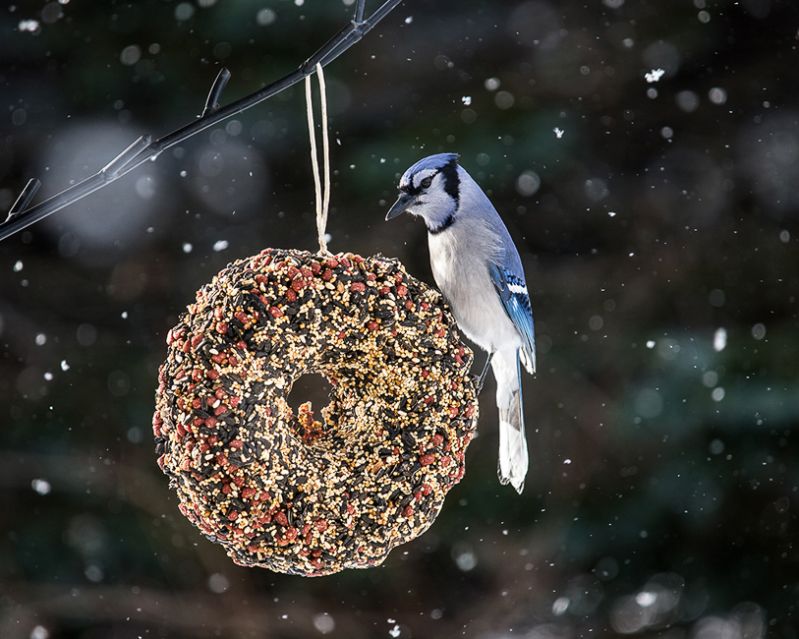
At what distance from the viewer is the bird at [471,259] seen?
2303 mm

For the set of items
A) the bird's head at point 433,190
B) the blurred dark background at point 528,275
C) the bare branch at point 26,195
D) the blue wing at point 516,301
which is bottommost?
the blurred dark background at point 528,275

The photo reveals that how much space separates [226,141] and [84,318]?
101 cm

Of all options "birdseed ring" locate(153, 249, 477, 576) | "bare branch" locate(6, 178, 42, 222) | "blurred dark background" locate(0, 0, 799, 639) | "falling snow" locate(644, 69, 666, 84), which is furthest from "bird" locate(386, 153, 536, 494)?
"falling snow" locate(644, 69, 666, 84)

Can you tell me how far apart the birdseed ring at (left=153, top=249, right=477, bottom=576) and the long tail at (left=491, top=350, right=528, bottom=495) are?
392 millimetres

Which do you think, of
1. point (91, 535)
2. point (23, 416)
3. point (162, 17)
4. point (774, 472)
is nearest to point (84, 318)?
point (23, 416)

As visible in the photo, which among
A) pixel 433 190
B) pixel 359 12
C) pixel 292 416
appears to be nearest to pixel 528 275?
pixel 433 190

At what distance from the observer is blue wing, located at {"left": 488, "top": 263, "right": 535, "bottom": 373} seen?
2.45 meters

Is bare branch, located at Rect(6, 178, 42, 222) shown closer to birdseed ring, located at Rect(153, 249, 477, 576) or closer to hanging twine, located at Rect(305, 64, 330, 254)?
birdseed ring, located at Rect(153, 249, 477, 576)

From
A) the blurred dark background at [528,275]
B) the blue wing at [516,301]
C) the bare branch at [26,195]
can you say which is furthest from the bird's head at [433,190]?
the blurred dark background at [528,275]

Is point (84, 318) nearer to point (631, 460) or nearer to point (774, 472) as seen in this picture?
point (631, 460)

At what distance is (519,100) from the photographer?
4.17m

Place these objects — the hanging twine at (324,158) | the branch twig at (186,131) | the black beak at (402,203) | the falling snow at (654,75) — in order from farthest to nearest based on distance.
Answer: the falling snow at (654,75) → the black beak at (402,203) → the hanging twine at (324,158) → the branch twig at (186,131)

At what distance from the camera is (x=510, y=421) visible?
2.62m

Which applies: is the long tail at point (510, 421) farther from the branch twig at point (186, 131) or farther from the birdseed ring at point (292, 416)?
the branch twig at point (186, 131)
